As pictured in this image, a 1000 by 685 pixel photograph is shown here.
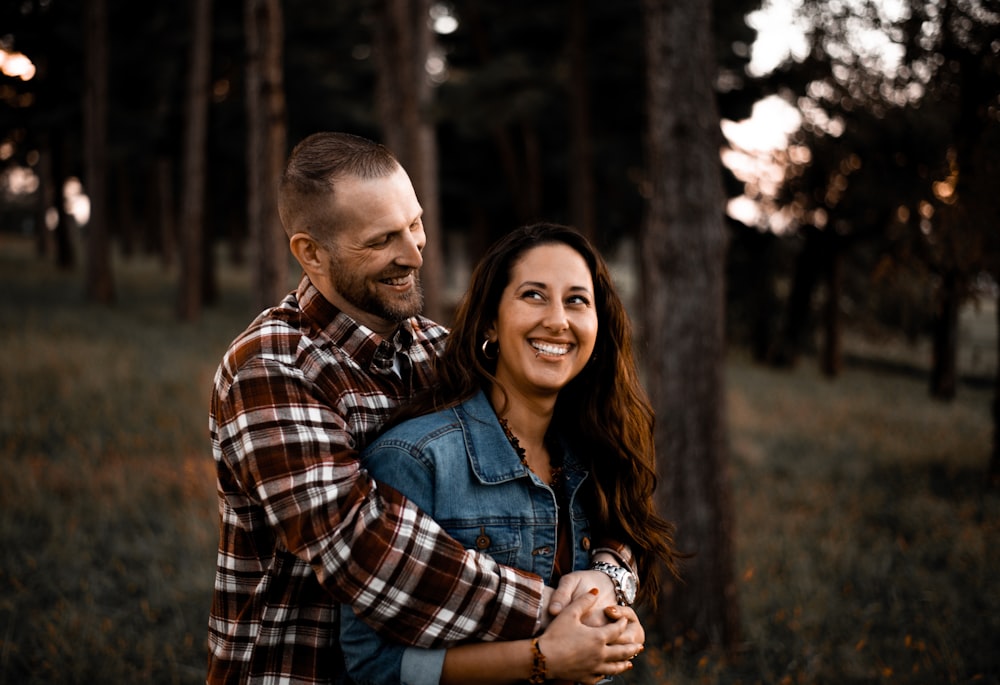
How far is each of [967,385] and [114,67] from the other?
76.6 feet

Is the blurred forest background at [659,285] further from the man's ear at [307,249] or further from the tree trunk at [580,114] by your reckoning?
the man's ear at [307,249]

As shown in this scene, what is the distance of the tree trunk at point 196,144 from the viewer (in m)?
15.6

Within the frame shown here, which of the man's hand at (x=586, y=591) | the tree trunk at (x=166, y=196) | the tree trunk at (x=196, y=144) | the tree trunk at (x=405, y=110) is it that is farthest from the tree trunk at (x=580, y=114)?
the tree trunk at (x=166, y=196)

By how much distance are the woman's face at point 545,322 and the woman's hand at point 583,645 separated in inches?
26.1

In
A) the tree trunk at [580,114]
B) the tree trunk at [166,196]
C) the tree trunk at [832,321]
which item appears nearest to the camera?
the tree trunk at [580,114]

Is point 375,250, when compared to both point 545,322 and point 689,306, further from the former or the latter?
point 689,306

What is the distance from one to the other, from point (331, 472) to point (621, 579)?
959mm

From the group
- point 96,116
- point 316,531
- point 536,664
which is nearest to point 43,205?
point 96,116

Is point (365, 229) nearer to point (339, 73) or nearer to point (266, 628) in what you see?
point (266, 628)

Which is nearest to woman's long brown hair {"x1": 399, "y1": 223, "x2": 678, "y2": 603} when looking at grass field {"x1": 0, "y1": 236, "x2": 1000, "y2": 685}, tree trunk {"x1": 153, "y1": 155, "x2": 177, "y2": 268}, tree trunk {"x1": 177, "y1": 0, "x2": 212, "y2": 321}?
grass field {"x1": 0, "y1": 236, "x2": 1000, "y2": 685}

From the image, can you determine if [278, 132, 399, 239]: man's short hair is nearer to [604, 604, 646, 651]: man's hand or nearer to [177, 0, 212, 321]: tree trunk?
[604, 604, 646, 651]: man's hand

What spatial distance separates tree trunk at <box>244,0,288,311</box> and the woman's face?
15.4 ft

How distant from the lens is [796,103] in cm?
1525

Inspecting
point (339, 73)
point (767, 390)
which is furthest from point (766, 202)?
point (339, 73)
